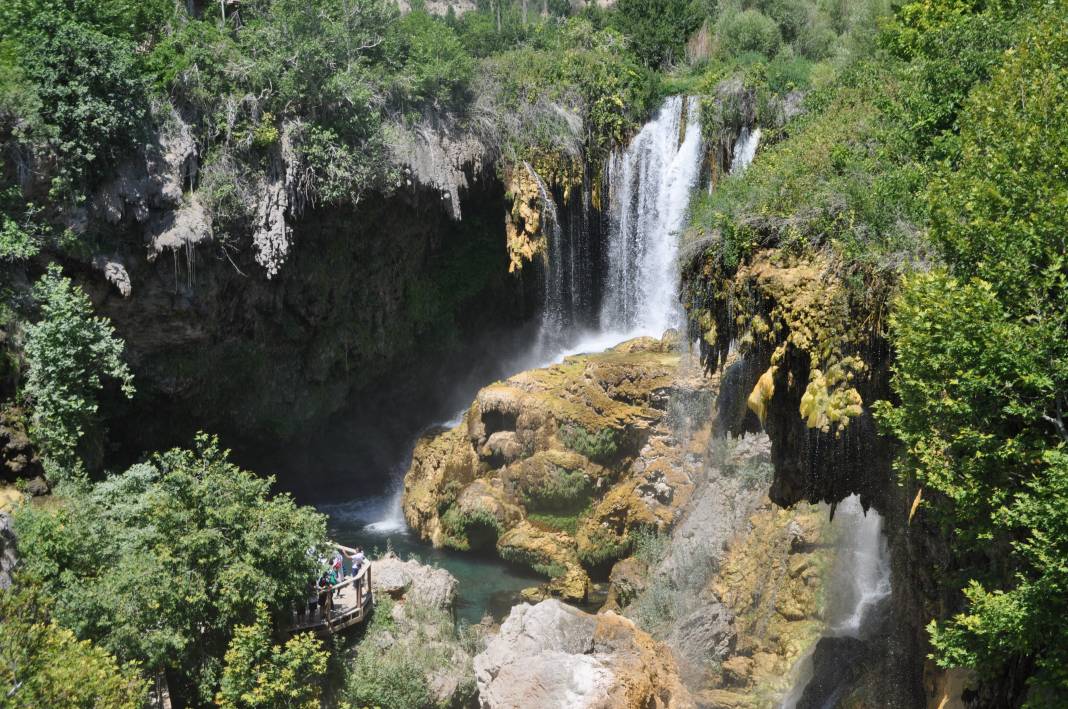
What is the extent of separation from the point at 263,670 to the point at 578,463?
1031 cm

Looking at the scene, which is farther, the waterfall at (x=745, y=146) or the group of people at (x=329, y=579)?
the waterfall at (x=745, y=146)

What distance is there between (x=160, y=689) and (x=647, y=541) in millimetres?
11556

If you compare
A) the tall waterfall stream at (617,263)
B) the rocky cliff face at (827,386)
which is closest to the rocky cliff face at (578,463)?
the tall waterfall stream at (617,263)

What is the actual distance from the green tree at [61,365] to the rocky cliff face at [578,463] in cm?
917

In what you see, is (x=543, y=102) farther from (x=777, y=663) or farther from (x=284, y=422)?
(x=777, y=663)

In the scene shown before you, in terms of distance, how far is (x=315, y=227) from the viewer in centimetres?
2581

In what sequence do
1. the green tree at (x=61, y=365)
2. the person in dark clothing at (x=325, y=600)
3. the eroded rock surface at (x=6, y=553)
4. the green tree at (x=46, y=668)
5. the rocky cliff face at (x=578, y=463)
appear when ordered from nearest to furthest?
the green tree at (x=46, y=668) → the eroded rock surface at (x=6, y=553) → the person in dark clothing at (x=325, y=600) → the green tree at (x=61, y=365) → the rocky cliff face at (x=578, y=463)

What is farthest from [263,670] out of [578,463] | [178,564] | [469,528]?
[578,463]

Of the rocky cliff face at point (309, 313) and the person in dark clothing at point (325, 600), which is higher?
the rocky cliff face at point (309, 313)

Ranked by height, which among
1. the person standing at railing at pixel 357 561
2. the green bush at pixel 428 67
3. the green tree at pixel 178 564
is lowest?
the person standing at railing at pixel 357 561

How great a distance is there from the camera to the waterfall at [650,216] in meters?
28.7

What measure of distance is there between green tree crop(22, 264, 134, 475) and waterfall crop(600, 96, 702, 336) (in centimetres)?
1515

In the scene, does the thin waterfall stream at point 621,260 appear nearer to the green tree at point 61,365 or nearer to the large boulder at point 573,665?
the green tree at point 61,365

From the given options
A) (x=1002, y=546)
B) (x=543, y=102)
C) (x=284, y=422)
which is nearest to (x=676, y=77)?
(x=543, y=102)
